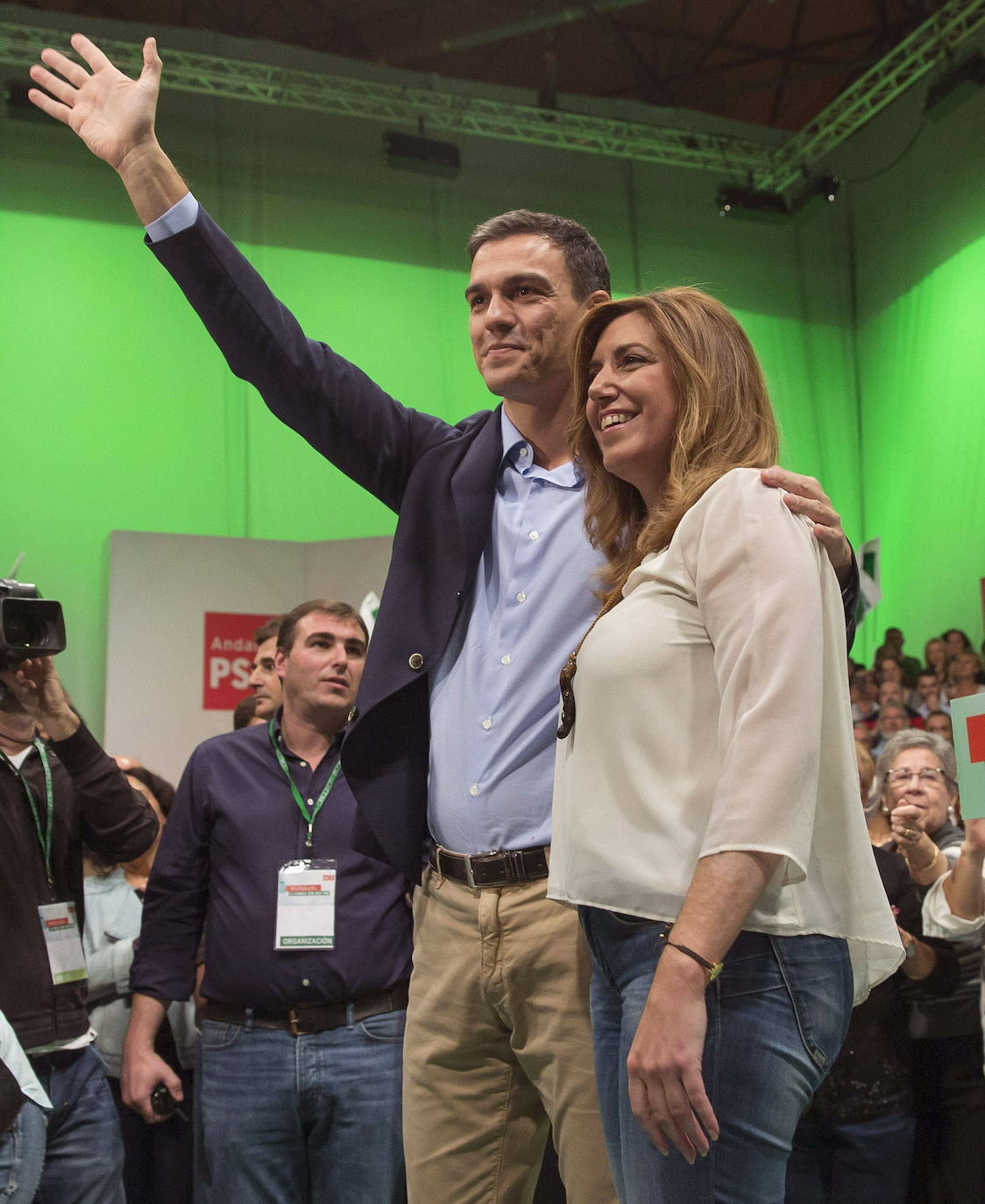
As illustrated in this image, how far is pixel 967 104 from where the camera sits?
10086 mm

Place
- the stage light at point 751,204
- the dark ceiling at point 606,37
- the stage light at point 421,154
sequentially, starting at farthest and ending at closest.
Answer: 1. the stage light at point 751,204
2. the dark ceiling at point 606,37
3. the stage light at point 421,154

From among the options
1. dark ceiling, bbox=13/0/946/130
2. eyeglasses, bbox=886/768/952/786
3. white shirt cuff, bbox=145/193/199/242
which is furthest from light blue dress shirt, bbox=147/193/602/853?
dark ceiling, bbox=13/0/946/130

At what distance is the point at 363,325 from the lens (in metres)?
10.1

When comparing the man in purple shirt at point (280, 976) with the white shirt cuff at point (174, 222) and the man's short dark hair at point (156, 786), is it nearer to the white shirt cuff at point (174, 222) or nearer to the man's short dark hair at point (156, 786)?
the man's short dark hair at point (156, 786)

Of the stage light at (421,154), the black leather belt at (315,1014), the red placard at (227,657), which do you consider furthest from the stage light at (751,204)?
the black leather belt at (315,1014)

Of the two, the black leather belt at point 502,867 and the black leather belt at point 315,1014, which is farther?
the black leather belt at point 315,1014

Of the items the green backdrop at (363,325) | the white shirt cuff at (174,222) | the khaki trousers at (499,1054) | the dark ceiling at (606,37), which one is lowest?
the khaki trousers at (499,1054)

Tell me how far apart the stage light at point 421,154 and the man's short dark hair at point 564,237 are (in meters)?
8.25

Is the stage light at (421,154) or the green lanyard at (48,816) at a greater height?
the stage light at (421,154)

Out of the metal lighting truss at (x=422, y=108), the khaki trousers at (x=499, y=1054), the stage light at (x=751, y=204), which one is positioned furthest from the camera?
the stage light at (x=751, y=204)

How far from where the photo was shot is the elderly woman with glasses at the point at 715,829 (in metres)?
1.24

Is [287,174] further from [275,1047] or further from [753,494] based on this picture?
[753,494]

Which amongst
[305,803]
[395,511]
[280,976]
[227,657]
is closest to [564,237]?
[395,511]

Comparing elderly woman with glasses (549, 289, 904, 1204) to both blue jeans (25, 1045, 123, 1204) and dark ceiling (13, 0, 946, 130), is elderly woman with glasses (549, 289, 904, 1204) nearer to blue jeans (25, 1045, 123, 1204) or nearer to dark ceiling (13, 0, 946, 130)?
blue jeans (25, 1045, 123, 1204)
